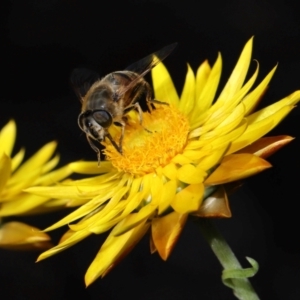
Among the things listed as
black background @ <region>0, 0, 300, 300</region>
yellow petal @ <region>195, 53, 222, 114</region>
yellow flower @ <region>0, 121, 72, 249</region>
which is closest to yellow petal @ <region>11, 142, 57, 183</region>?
yellow flower @ <region>0, 121, 72, 249</region>

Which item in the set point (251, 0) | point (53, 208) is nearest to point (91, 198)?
point (53, 208)

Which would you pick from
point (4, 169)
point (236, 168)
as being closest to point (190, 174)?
point (236, 168)

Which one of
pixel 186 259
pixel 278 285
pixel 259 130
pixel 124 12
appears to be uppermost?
pixel 124 12

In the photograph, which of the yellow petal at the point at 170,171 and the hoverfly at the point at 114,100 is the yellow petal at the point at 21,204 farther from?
the yellow petal at the point at 170,171

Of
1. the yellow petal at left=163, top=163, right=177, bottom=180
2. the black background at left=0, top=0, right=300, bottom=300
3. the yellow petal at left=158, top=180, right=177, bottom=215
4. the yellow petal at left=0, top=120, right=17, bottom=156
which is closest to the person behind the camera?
the yellow petal at left=158, top=180, right=177, bottom=215

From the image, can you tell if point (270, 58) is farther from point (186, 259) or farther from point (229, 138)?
point (229, 138)

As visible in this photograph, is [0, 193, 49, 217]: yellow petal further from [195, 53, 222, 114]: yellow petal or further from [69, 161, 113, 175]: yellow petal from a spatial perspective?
[195, 53, 222, 114]: yellow petal
